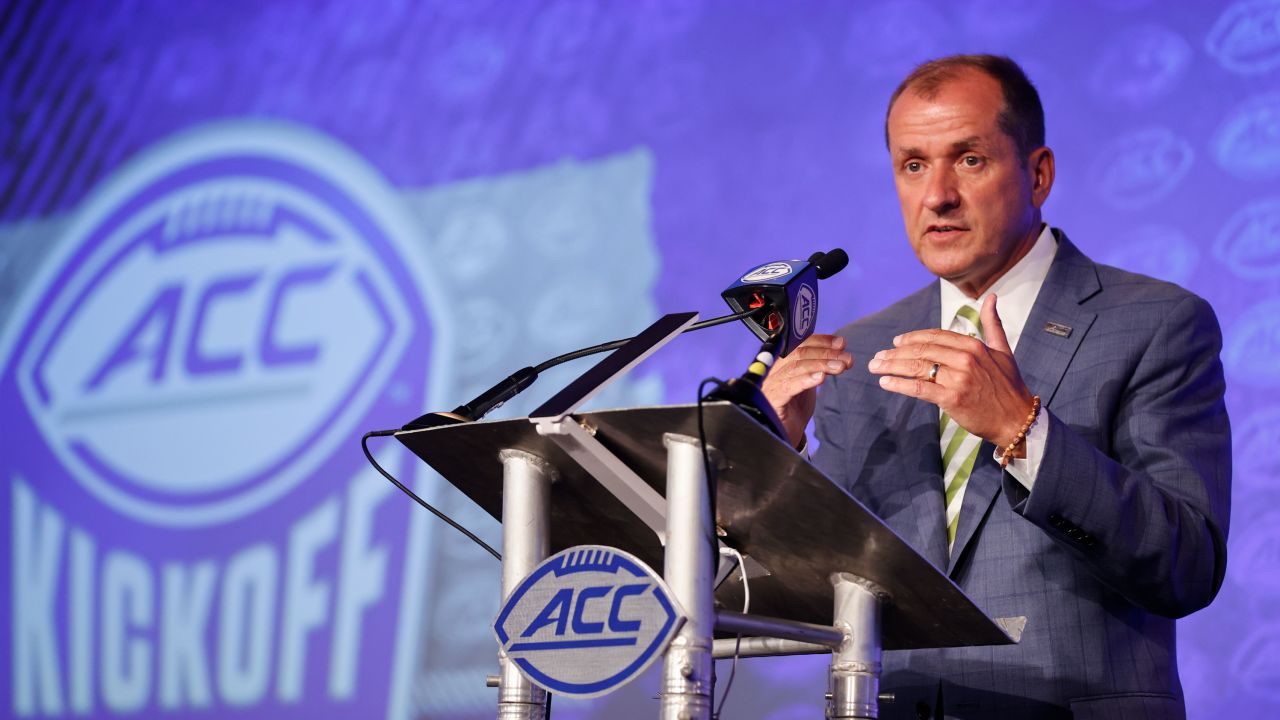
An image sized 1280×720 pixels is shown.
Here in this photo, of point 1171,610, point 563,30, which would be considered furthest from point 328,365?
point 1171,610

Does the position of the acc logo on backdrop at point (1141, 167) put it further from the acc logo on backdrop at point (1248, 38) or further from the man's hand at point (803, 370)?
the man's hand at point (803, 370)

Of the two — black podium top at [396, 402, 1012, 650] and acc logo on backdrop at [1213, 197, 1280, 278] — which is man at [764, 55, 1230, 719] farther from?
acc logo on backdrop at [1213, 197, 1280, 278]

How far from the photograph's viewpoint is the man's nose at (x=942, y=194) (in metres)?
2.20

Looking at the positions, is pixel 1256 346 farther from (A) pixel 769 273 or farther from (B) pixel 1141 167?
(A) pixel 769 273

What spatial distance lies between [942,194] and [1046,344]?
312mm

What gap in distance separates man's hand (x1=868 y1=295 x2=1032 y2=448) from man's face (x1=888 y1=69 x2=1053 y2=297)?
563mm

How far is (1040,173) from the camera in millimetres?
2312

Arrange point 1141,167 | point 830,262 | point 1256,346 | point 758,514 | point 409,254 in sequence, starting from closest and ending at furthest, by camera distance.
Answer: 1. point 758,514
2. point 830,262
3. point 1256,346
4. point 1141,167
5. point 409,254

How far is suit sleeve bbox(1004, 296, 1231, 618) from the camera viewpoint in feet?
5.57

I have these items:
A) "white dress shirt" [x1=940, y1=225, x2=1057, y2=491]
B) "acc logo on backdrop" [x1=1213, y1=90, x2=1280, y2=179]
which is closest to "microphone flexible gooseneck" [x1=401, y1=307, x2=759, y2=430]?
Answer: "white dress shirt" [x1=940, y1=225, x2=1057, y2=491]

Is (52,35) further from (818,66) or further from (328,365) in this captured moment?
(818,66)

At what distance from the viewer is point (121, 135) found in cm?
452

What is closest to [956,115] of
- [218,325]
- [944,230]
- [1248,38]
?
[944,230]

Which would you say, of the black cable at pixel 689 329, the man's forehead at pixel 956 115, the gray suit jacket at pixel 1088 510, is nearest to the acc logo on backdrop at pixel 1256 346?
the gray suit jacket at pixel 1088 510
